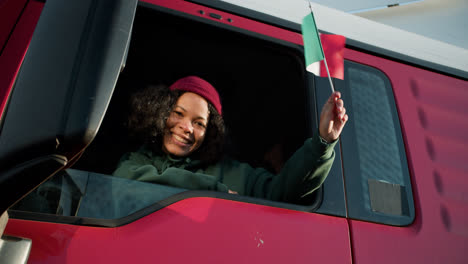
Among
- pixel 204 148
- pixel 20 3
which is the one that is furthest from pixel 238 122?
pixel 20 3

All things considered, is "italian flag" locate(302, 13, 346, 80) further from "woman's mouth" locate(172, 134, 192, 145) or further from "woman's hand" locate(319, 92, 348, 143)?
"woman's mouth" locate(172, 134, 192, 145)

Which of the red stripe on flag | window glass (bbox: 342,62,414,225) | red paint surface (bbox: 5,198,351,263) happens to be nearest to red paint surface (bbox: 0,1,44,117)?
red paint surface (bbox: 5,198,351,263)

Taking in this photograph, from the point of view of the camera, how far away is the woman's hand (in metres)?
1.19

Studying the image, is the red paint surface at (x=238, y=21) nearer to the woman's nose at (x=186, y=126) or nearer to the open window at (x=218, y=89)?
the open window at (x=218, y=89)

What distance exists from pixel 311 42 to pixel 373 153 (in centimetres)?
49

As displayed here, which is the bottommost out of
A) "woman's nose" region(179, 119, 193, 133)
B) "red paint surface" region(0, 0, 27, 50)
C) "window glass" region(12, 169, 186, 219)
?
"window glass" region(12, 169, 186, 219)

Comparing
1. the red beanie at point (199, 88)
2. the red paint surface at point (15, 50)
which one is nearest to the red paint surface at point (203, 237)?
the red paint surface at point (15, 50)

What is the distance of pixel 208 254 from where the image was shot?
965 millimetres

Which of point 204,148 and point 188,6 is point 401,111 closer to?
point 188,6

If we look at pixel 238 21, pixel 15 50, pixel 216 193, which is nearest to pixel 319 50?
pixel 238 21

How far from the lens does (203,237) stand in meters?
0.98

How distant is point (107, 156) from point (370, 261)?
1485mm

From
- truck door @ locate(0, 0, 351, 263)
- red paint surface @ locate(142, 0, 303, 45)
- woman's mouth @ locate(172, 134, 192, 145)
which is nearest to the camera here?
truck door @ locate(0, 0, 351, 263)

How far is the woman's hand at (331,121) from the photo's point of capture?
3.90ft
